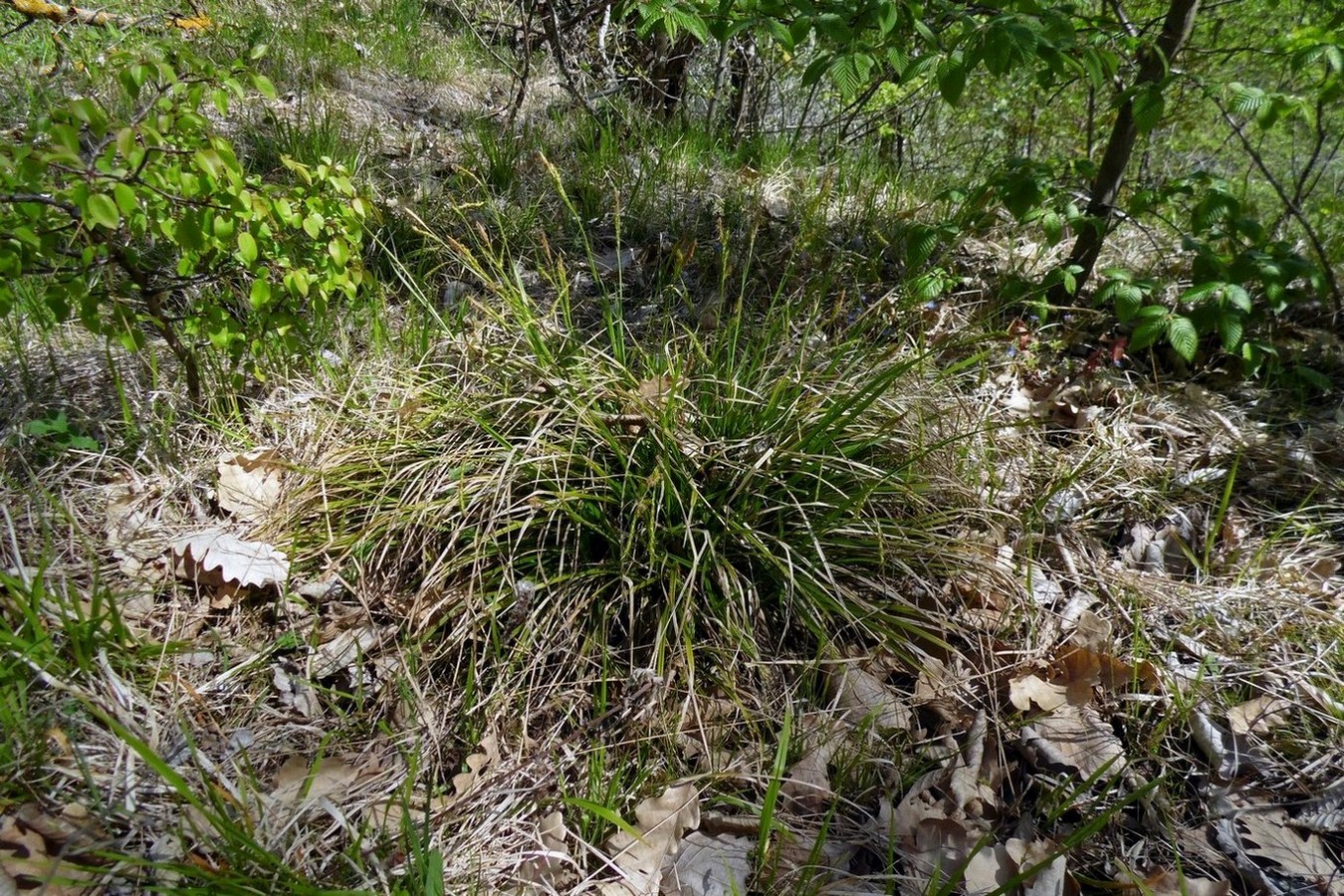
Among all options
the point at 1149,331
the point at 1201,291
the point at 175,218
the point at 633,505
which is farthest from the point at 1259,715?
the point at 175,218

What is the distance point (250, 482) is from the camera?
2.20m

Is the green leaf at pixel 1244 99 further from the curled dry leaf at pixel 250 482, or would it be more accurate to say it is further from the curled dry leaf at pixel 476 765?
the curled dry leaf at pixel 250 482

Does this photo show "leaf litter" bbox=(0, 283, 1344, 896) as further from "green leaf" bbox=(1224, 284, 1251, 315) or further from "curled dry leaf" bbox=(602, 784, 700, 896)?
"green leaf" bbox=(1224, 284, 1251, 315)

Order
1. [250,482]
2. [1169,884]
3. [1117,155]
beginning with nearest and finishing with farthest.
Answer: [1169,884]
[250,482]
[1117,155]

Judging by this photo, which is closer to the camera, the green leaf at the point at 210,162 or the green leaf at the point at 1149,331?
the green leaf at the point at 210,162

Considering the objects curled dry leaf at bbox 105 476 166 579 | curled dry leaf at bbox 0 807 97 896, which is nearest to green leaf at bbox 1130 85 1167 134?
curled dry leaf at bbox 105 476 166 579

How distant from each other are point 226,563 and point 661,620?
106 cm

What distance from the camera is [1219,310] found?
251 cm

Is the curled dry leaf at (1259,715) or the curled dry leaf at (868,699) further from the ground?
the curled dry leaf at (1259,715)

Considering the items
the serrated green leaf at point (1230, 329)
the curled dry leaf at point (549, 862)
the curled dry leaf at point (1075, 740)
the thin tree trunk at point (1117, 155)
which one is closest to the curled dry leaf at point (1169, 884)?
the curled dry leaf at point (1075, 740)

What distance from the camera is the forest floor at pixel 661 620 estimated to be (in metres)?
1.55

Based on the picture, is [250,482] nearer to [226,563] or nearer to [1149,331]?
[226,563]

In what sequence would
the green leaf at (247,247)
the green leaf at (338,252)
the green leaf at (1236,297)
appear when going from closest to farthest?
the green leaf at (247,247), the green leaf at (338,252), the green leaf at (1236,297)

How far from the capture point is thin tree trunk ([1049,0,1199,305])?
2.81 m
